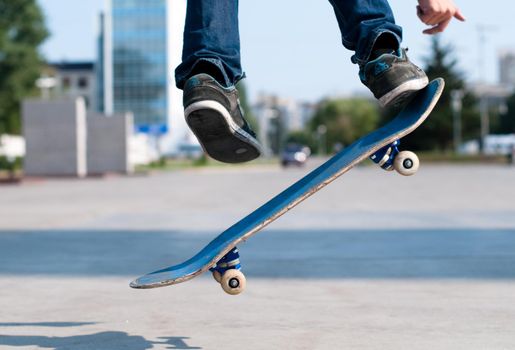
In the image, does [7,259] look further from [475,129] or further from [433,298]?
[475,129]

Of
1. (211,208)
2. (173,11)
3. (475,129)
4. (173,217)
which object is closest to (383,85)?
(173,217)

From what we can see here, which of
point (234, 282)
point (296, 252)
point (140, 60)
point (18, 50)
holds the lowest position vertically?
point (296, 252)

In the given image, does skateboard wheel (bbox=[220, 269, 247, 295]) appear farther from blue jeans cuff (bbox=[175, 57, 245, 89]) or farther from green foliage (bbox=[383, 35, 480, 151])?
green foliage (bbox=[383, 35, 480, 151])

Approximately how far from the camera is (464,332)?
7.97 feet

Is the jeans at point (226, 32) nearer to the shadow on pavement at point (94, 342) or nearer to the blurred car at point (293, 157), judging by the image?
the shadow on pavement at point (94, 342)

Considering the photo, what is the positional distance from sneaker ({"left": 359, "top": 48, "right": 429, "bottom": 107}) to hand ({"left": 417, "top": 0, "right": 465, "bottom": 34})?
0.12m

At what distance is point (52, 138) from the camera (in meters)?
27.0

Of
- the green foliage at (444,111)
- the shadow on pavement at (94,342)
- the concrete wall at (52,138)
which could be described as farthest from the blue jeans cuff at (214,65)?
the green foliage at (444,111)

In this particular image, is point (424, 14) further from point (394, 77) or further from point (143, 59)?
point (143, 59)

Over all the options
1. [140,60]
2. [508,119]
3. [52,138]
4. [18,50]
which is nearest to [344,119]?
[508,119]

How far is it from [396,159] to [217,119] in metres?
0.54

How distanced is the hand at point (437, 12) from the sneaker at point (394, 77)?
12 cm

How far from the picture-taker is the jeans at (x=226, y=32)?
7.36ft

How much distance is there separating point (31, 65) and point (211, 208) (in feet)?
128
